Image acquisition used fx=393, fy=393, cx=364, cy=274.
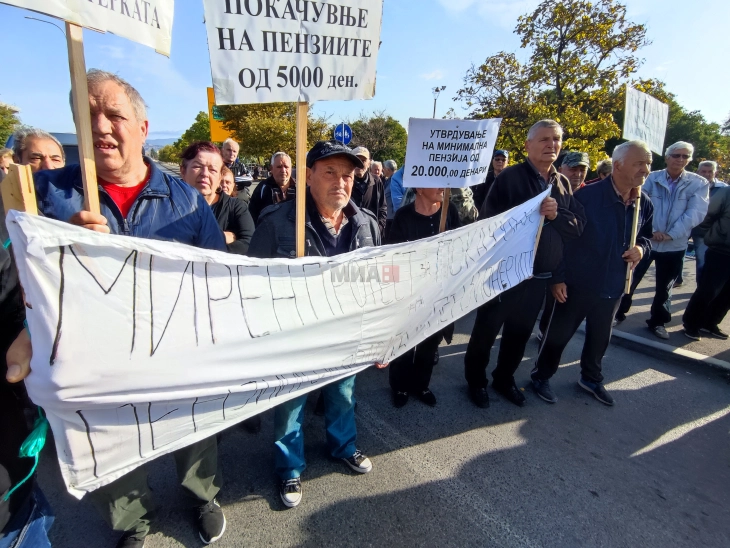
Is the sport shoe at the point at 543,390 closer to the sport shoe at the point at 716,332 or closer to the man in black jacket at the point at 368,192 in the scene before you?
the man in black jacket at the point at 368,192

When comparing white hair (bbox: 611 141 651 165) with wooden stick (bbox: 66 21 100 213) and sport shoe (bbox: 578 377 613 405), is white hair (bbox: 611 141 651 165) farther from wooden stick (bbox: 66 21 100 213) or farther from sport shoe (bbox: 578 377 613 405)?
wooden stick (bbox: 66 21 100 213)

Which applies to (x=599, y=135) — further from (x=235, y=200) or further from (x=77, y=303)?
(x=77, y=303)

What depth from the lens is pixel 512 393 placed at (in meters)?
3.30

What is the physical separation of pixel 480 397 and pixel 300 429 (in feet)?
5.39

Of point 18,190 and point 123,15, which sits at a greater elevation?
point 123,15

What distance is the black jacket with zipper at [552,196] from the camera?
2.91 metres

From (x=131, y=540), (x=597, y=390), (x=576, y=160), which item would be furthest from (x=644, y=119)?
(x=131, y=540)

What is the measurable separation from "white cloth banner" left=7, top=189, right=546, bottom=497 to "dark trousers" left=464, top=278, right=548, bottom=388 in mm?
1094

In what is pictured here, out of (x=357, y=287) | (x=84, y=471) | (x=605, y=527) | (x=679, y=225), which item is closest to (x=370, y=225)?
(x=357, y=287)

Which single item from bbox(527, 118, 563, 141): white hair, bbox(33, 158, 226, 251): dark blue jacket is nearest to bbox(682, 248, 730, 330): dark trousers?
bbox(527, 118, 563, 141): white hair

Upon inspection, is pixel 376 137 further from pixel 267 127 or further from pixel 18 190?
pixel 18 190

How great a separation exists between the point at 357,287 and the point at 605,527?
188cm

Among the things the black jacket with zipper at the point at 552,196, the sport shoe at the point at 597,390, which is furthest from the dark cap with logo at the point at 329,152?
the sport shoe at the point at 597,390

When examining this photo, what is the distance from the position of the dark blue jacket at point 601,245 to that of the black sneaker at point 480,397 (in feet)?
3.53
